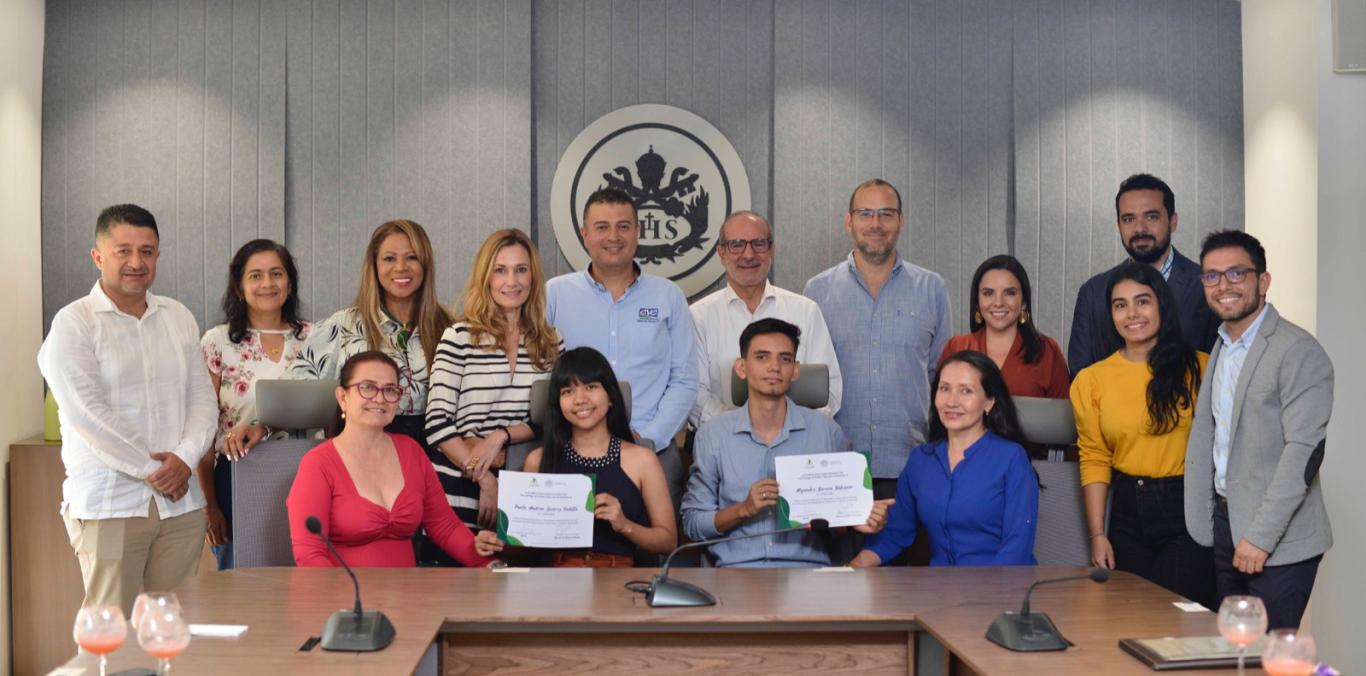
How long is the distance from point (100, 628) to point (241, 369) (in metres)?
2.17

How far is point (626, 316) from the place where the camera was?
4570mm

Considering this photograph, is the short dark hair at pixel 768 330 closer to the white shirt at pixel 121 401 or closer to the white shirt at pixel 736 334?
the white shirt at pixel 736 334

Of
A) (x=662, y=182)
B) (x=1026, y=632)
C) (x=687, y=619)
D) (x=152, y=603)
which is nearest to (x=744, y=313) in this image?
(x=662, y=182)

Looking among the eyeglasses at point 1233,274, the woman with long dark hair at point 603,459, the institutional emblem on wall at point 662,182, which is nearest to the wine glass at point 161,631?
the woman with long dark hair at point 603,459

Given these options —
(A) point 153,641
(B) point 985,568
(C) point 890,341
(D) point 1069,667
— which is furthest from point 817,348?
(A) point 153,641

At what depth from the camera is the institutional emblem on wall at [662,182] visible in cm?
604

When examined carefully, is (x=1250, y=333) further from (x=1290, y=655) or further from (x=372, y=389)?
(x=372, y=389)

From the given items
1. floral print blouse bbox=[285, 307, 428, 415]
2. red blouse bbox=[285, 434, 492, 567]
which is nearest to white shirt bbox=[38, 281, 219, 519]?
floral print blouse bbox=[285, 307, 428, 415]

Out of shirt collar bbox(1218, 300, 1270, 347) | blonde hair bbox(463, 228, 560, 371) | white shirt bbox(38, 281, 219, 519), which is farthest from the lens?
blonde hair bbox(463, 228, 560, 371)

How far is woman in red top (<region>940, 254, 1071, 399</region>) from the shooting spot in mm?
4371

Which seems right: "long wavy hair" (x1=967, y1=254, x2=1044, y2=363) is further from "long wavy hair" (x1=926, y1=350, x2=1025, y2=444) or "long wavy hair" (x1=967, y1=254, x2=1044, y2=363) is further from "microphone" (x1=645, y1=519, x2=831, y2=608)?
"microphone" (x1=645, y1=519, x2=831, y2=608)

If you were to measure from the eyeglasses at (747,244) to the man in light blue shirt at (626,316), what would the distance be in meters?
0.41

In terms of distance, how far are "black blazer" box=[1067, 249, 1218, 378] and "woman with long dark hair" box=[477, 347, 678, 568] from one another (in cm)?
160

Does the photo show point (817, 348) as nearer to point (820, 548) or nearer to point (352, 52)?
point (820, 548)
